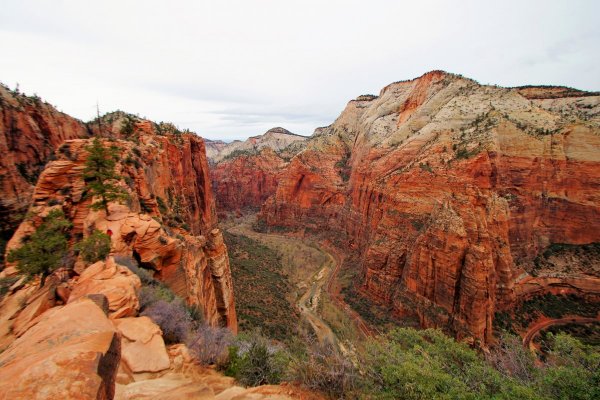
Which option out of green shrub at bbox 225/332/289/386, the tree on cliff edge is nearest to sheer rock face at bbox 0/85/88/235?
the tree on cliff edge

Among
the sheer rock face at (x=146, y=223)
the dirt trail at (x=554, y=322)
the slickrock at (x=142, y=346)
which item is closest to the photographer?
the slickrock at (x=142, y=346)

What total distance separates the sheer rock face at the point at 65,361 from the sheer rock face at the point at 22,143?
20950mm

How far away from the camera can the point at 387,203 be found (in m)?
37.8

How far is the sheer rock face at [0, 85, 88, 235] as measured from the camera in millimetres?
19916

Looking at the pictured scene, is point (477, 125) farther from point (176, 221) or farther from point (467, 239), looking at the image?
point (176, 221)

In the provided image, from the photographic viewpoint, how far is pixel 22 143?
2302 cm

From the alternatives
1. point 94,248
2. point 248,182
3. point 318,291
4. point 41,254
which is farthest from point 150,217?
point 248,182

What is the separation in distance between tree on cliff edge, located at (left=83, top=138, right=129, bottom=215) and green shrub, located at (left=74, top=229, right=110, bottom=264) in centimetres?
412

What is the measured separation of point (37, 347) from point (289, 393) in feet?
17.5

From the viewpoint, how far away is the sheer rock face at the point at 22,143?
65.3 feet

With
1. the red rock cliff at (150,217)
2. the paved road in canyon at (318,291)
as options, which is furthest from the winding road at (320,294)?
the red rock cliff at (150,217)

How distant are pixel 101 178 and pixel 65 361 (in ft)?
44.1

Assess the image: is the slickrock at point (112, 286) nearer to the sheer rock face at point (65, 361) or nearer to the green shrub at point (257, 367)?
the sheer rock face at point (65, 361)

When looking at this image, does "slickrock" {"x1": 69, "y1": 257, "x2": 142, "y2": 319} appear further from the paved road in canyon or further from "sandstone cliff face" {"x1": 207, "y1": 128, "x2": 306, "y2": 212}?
"sandstone cliff face" {"x1": 207, "y1": 128, "x2": 306, "y2": 212}
